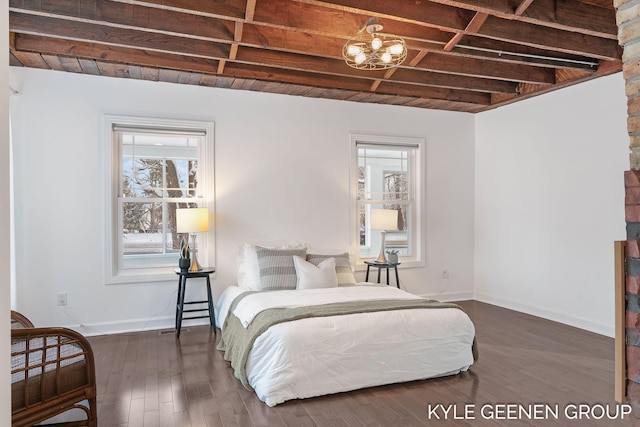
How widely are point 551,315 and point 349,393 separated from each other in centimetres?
311

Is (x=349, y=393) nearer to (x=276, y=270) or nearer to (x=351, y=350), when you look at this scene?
(x=351, y=350)

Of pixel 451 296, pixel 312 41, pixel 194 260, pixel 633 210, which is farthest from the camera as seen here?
pixel 451 296

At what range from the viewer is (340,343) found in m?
2.92

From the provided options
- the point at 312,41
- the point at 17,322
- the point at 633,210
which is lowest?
the point at 17,322

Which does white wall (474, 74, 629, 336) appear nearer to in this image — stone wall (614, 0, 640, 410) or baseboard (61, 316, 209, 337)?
stone wall (614, 0, 640, 410)

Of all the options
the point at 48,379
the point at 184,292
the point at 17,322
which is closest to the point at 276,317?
the point at 48,379

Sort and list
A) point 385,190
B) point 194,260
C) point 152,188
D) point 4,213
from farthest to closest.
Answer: point 385,190
point 152,188
point 194,260
point 4,213

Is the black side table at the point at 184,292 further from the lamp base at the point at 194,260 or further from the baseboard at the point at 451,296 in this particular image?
the baseboard at the point at 451,296

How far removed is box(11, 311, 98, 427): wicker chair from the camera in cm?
198

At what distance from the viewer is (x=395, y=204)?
18.6 feet

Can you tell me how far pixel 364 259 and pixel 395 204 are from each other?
2.87ft

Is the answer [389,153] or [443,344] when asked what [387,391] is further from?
[389,153]

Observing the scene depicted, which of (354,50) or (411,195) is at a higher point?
(354,50)

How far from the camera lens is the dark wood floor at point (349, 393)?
2.56 m
